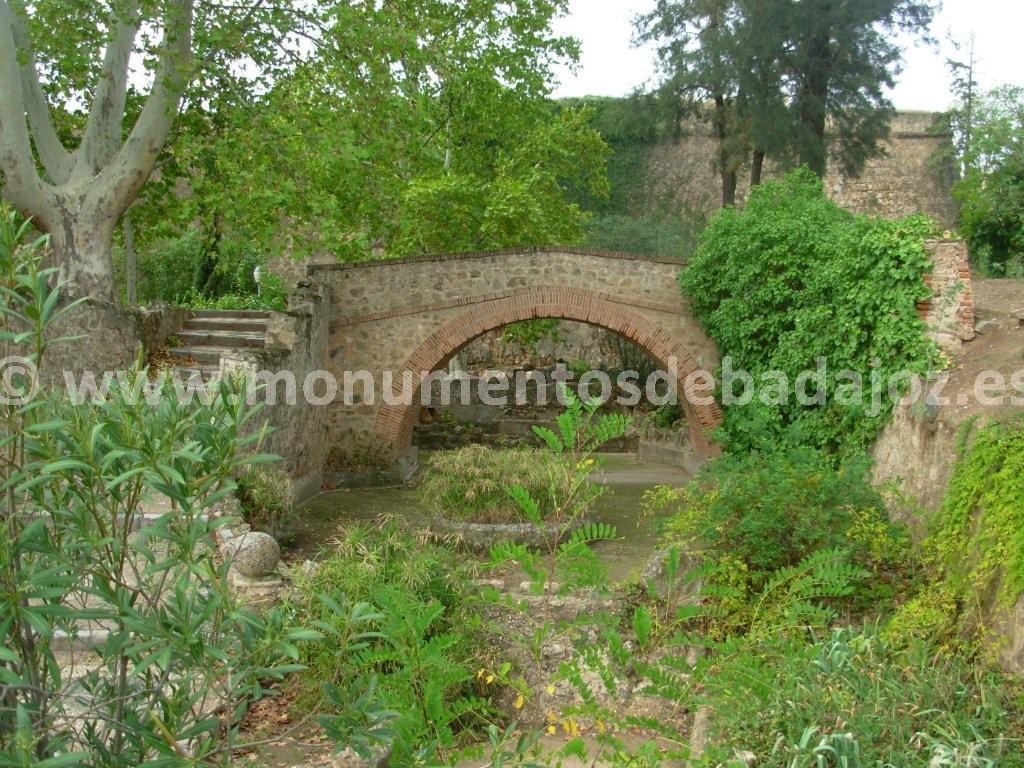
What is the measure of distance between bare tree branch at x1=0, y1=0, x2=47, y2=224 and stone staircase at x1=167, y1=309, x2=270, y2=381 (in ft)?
7.63

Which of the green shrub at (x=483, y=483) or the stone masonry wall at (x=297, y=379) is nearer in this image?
the green shrub at (x=483, y=483)

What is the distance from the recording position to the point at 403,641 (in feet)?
14.8

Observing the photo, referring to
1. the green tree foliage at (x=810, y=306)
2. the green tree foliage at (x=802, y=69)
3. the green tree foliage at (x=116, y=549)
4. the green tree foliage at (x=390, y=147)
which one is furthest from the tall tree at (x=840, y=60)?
the green tree foliage at (x=116, y=549)

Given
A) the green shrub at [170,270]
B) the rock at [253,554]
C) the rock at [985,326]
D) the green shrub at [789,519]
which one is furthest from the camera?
the green shrub at [170,270]

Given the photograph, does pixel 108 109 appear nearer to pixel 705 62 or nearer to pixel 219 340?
pixel 219 340

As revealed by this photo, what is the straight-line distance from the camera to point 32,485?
90.7 inches

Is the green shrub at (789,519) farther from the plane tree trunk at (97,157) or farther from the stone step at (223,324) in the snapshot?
the stone step at (223,324)

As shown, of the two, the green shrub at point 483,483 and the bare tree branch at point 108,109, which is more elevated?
the bare tree branch at point 108,109

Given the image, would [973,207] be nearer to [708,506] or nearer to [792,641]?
[708,506]

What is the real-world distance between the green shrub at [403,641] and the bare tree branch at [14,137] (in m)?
5.21

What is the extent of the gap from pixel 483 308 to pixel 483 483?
361 cm

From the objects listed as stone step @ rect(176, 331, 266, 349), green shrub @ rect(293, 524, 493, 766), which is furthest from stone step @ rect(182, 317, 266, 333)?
green shrub @ rect(293, 524, 493, 766)

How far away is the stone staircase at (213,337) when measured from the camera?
11.4 m

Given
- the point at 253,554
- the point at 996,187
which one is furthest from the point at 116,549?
the point at 996,187
